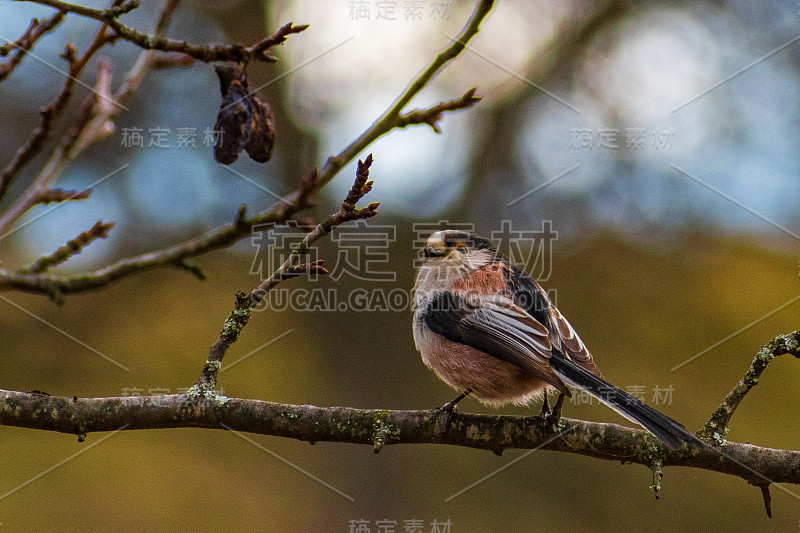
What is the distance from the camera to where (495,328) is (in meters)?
3.64

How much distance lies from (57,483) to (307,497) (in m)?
1.67

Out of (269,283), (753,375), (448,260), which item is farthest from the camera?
(448,260)

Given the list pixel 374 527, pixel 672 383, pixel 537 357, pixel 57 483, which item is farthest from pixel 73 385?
pixel 672 383

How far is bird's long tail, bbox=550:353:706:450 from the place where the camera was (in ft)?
8.81

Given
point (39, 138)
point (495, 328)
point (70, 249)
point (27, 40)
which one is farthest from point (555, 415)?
point (27, 40)

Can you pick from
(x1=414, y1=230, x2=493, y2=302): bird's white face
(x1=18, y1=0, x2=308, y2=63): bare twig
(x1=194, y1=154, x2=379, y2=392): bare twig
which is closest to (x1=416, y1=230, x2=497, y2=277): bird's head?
(x1=414, y1=230, x2=493, y2=302): bird's white face

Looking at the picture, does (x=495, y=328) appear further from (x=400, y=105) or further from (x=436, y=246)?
(x=400, y=105)

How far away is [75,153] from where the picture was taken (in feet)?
6.57

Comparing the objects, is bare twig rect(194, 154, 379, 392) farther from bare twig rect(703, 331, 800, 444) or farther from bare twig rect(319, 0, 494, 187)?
bare twig rect(703, 331, 800, 444)

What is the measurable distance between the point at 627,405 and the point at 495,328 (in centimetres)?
92

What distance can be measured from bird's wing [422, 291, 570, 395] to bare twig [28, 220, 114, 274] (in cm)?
215

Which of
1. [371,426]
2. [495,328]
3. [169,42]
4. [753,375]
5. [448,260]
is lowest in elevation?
[371,426]

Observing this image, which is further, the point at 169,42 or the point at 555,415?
the point at 555,415

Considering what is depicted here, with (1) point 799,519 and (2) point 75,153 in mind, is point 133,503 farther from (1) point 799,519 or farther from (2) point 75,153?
(1) point 799,519
